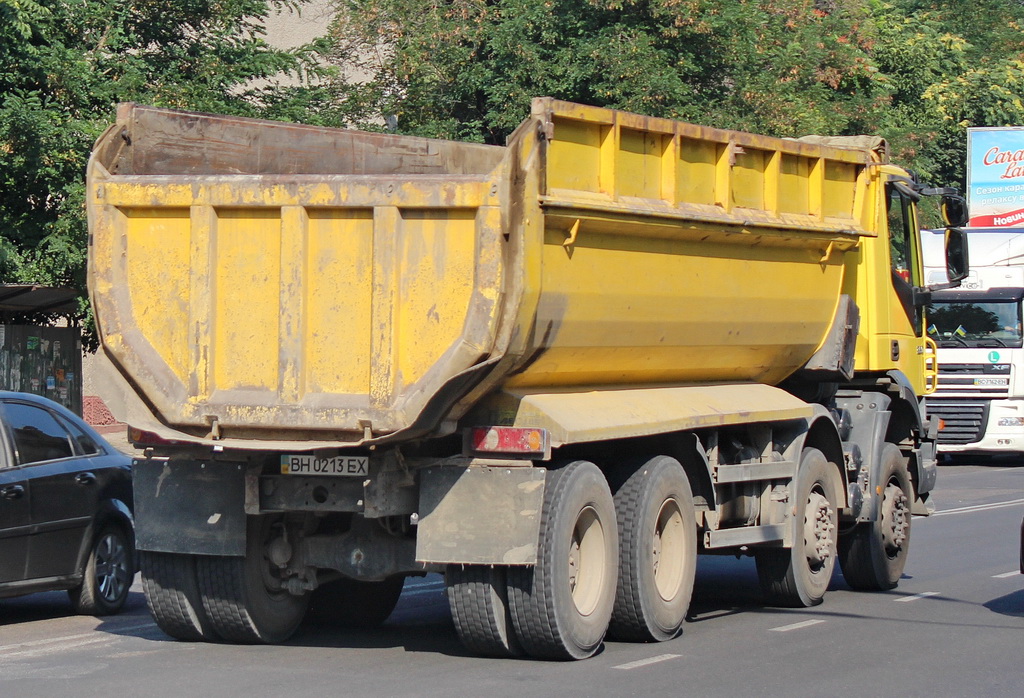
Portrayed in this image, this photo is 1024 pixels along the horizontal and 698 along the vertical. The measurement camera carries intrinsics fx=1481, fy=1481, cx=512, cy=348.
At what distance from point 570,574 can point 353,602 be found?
2.05 m

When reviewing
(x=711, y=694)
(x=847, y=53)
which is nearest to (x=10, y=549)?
(x=711, y=694)

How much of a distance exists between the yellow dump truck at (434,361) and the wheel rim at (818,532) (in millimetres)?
934

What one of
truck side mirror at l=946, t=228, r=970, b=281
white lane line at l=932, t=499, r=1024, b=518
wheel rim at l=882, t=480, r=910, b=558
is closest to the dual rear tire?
wheel rim at l=882, t=480, r=910, b=558

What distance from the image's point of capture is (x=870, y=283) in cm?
1138

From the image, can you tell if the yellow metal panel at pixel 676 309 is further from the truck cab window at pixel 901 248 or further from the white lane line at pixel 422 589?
the white lane line at pixel 422 589

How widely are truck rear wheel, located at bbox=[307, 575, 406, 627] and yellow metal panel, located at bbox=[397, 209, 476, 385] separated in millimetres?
2487

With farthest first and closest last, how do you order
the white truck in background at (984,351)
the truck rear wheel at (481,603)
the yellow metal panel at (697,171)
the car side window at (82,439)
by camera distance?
1. the white truck in background at (984,351)
2. the car side window at (82,439)
3. the yellow metal panel at (697,171)
4. the truck rear wheel at (481,603)

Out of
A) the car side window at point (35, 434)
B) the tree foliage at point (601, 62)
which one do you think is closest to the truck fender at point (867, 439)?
the car side window at point (35, 434)

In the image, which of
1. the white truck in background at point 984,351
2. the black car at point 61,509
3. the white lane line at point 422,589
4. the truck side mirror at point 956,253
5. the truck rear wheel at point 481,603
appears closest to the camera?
the truck rear wheel at point 481,603

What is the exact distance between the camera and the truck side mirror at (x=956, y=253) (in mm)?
11874

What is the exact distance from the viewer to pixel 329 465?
7609 millimetres

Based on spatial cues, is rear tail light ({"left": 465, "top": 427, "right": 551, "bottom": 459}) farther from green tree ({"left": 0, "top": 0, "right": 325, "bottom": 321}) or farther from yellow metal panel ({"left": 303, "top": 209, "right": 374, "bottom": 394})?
green tree ({"left": 0, "top": 0, "right": 325, "bottom": 321})

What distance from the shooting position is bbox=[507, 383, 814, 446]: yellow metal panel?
298 inches

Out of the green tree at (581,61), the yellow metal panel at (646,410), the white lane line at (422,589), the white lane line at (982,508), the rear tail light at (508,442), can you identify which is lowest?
the white lane line at (422,589)
